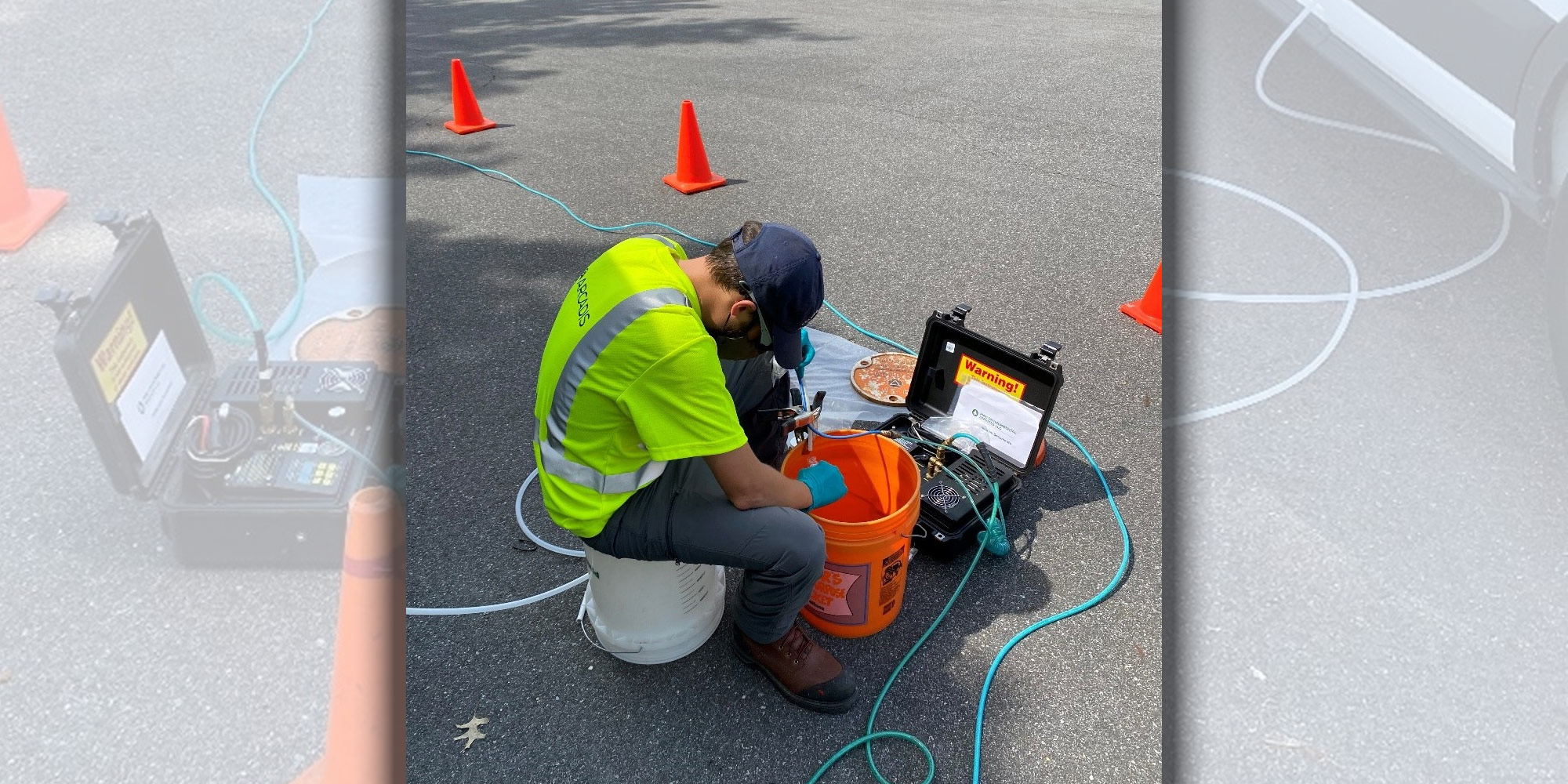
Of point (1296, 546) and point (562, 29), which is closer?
point (1296, 546)

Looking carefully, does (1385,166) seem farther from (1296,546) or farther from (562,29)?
(562,29)

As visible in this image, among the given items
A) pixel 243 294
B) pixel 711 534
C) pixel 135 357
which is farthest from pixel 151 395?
pixel 711 534

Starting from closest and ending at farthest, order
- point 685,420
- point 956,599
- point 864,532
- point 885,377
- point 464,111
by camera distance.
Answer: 1. point 685,420
2. point 864,532
3. point 956,599
4. point 885,377
5. point 464,111

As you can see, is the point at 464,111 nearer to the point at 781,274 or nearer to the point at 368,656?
the point at 368,656

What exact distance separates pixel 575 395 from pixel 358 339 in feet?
6.65

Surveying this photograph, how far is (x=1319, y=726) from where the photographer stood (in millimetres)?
2398

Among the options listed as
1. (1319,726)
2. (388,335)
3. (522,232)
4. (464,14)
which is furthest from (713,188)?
(464,14)

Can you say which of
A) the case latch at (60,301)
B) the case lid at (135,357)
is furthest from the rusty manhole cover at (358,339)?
the case latch at (60,301)

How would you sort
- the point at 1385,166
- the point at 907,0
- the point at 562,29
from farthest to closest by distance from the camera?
1. the point at 907,0
2. the point at 562,29
3. the point at 1385,166

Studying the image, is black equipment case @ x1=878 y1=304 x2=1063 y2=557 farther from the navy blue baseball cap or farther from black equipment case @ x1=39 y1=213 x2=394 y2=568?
black equipment case @ x1=39 y1=213 x2=394 y2=568

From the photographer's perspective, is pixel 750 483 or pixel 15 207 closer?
pixel 750 483

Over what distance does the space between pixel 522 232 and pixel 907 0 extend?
5.29m

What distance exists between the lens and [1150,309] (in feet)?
13.2

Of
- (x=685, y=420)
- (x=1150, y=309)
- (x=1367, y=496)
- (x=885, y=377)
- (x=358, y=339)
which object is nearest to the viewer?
(x=685, y=420)
